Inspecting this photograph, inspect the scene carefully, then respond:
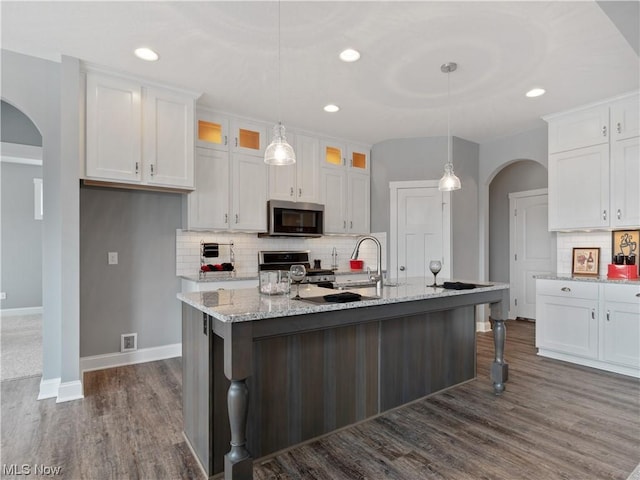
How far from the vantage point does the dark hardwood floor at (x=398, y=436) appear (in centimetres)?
195

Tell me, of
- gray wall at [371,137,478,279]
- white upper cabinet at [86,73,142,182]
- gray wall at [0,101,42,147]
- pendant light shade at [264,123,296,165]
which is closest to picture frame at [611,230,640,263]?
gray wall at [371,137,478,279]

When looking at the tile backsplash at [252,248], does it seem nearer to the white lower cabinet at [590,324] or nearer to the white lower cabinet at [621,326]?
the white lower cabinet at [590,324]

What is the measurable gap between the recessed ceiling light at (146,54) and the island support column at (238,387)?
7.78ft

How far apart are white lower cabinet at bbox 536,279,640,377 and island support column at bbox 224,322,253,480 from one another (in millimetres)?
3593

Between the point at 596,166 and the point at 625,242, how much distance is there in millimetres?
850

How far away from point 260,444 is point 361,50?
2.79m

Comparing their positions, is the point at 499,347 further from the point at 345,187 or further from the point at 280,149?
the point at 345,187

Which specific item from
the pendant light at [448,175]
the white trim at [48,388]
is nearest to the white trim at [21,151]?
the white trim at [48,388]

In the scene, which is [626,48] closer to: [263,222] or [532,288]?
[263,222]

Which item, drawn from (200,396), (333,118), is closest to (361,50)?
(333,118)

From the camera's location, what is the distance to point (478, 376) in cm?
334

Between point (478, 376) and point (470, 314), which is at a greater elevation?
point (470, 314)

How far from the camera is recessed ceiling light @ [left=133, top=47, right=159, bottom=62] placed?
2783mm

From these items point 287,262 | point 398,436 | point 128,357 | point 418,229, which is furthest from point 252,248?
point 398,436
